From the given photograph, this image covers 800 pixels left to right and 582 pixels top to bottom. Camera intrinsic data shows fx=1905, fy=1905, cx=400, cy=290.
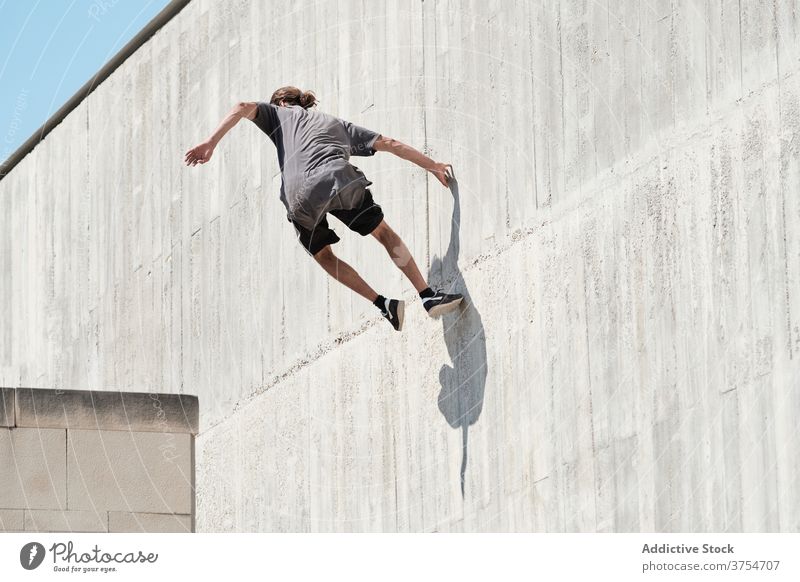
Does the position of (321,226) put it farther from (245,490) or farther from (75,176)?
(75,176)

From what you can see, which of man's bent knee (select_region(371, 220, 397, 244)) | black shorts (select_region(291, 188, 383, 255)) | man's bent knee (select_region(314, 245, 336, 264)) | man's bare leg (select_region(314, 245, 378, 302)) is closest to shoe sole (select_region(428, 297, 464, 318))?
man's bare leg (select_region(314, 245, 378, 302))

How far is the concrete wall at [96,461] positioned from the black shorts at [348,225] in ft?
5.57

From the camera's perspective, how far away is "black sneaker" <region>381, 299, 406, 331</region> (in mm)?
14414

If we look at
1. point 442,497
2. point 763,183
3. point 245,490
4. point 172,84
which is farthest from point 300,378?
point 763,183

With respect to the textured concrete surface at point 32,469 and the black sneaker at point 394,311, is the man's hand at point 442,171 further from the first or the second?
the textured concrete surface at point 32,469

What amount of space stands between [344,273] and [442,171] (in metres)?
1.18

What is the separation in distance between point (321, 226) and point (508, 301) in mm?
2062

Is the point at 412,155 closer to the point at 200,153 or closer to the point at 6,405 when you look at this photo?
the point at 200,153

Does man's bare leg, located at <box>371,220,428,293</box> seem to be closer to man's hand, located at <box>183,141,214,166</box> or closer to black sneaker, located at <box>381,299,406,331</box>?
black sneaker, located at <box>381,299,406,331</box>

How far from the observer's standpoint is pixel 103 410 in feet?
49.0

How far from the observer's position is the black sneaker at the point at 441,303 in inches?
548

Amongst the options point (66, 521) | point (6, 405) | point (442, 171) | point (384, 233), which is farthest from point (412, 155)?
point (66, 521)

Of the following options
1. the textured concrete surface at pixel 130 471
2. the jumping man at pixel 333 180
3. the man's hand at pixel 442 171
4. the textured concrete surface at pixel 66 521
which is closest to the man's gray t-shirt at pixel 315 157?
the jumping man at pixel 333 180

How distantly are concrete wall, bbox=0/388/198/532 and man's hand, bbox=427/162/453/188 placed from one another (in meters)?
2.85
